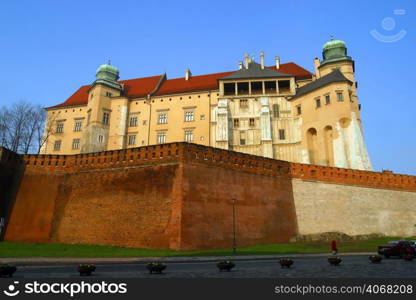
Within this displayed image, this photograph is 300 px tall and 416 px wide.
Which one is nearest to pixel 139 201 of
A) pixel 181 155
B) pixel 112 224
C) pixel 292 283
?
pixel 112 224

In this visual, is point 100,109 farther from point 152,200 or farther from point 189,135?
point 152,200

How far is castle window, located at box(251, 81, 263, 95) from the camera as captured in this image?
54.9 metres

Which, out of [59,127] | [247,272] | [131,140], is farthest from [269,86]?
[247,272]

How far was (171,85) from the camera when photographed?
63.8 metres

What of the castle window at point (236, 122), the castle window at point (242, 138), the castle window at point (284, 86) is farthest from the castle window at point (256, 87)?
the castle window at point (242, 138)

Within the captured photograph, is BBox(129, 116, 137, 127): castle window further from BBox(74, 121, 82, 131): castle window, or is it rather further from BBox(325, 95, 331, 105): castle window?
BBox(325, 95, 331, 105): castle window

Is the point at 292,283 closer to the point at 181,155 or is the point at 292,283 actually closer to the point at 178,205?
the point at 178,205

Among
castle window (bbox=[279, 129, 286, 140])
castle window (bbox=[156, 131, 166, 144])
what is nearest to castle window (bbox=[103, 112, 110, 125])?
castle window (bbox=[156, 131, 166, 144])

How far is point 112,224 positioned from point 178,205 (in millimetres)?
5802

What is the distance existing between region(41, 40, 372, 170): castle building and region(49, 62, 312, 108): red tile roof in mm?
A: 195

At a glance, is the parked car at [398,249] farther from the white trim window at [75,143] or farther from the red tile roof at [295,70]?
the white trim window at [75,143]

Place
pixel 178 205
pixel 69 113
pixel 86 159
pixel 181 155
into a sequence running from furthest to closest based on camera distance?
1. pixel 69 113
2. pixel 86 159
3. pixel 181 155
4. pixel 178 205

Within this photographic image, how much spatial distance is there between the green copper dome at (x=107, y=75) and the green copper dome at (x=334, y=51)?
34.4 meters

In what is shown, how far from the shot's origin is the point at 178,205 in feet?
86.1
